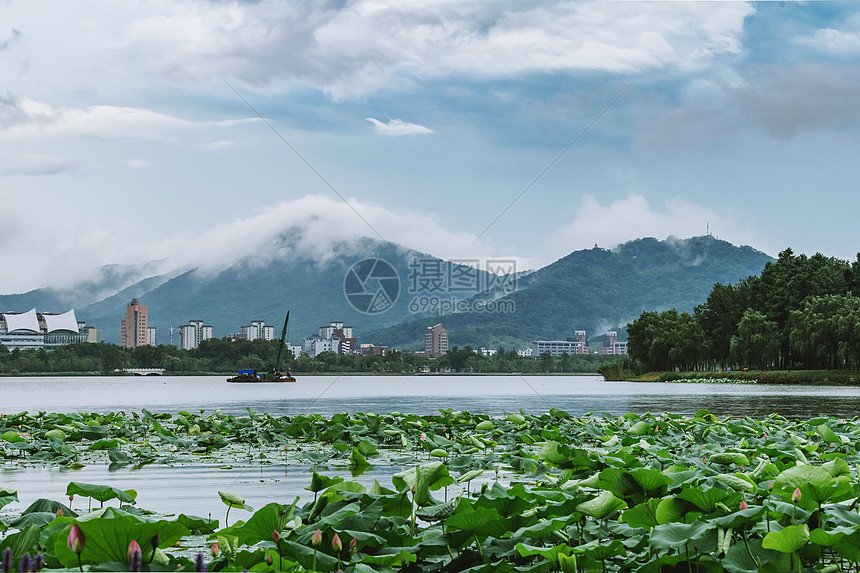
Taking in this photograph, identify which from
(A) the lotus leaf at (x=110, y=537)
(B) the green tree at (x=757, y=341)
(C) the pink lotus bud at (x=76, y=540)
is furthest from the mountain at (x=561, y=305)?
(C) the pink lotus bud at (x=76, y=540)

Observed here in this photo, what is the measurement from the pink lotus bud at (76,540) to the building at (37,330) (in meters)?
168

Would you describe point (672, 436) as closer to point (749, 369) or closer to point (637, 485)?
point (637, 485)

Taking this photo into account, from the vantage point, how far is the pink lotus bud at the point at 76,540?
Result: 2.65 metres

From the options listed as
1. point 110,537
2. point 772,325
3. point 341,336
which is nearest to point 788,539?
point 110,537

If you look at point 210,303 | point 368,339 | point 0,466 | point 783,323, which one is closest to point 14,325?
point 210,303

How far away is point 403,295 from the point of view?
47.9m

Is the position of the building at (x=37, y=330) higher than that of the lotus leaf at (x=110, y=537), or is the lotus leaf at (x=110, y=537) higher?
the building at (x=37, y=330)

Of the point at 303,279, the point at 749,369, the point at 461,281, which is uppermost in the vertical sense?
the point at 303,279

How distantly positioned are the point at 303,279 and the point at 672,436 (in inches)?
5268

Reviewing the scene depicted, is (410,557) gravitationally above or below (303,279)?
below

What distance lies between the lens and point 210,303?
16500 cm

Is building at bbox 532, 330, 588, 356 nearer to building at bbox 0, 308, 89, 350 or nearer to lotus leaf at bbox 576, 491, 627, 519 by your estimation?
lotus leaf at bbox 576, 491, 627, 519

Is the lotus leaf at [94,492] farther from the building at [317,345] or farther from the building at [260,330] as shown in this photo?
the building at [260,330]

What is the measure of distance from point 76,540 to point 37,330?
591 ft
